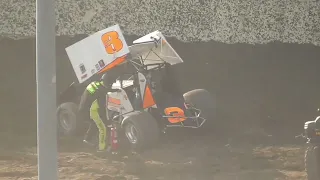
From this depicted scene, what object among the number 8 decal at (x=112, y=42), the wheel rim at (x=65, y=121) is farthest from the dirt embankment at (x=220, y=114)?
the number 8 decal at (x=112, y=42)

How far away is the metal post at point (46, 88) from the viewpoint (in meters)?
4.24

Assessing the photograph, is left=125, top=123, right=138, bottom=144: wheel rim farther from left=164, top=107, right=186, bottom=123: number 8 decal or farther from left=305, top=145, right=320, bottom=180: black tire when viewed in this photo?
left=305, top=145, right=320, bottom=180: black tire

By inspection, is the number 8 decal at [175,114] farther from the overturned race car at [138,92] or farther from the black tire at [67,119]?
the black tire at [67,119]

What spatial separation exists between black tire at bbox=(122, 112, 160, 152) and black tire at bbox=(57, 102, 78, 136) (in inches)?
41.3

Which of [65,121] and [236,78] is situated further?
[236,78]

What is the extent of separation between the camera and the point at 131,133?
768 centimetres

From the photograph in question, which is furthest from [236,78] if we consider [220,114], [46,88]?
[46,88]

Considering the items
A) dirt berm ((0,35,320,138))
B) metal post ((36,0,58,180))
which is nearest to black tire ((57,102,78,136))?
dirt berm ((0,35,320,138))

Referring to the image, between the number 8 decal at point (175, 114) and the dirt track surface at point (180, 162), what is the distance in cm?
40

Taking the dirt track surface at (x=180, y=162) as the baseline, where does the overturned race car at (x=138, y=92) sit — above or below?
above

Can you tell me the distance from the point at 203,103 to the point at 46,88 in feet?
14.2

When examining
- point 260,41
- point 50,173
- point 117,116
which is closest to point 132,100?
point 117,116

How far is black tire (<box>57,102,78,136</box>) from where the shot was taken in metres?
8.28

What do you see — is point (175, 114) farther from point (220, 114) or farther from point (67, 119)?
point (67, 119)
